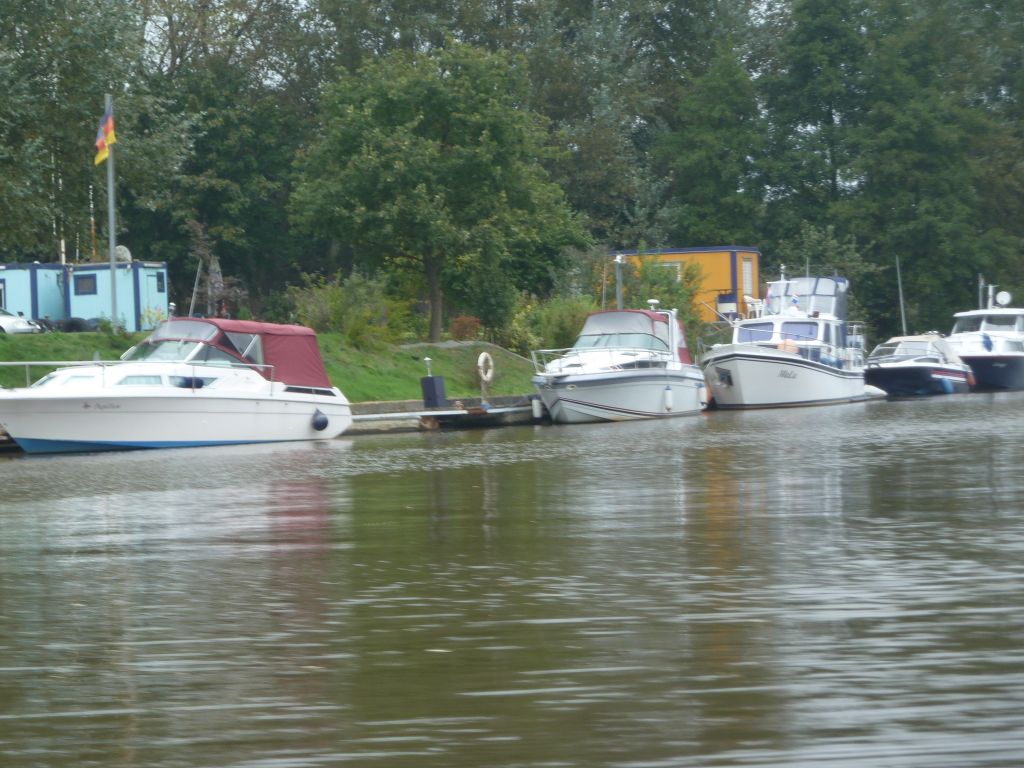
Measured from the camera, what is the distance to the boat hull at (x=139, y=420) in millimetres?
28938

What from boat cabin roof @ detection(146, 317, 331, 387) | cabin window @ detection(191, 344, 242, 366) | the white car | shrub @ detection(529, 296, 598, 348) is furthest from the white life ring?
the white car

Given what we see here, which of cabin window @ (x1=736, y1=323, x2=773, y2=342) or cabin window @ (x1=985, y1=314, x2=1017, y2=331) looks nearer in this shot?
cabin window @ (x1=736, y1=323, x2=773, y2=342)

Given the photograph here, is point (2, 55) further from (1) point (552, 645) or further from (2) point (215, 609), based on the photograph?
(1) point (552, 645)

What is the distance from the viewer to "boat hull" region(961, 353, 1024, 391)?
55.9m

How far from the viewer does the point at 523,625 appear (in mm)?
9266

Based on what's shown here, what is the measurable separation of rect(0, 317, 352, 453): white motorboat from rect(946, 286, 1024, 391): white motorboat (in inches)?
1184

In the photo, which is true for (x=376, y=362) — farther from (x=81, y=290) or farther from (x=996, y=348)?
(x=996, y=348)

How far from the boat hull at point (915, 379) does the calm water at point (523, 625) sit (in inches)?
1307

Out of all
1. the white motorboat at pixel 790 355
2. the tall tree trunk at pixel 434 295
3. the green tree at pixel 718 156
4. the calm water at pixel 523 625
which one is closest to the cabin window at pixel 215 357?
the calm water at pixel 523 625

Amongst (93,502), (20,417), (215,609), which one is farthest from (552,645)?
(20,417)

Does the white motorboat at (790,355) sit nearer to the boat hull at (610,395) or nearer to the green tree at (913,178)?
the boat hull at (610,395)

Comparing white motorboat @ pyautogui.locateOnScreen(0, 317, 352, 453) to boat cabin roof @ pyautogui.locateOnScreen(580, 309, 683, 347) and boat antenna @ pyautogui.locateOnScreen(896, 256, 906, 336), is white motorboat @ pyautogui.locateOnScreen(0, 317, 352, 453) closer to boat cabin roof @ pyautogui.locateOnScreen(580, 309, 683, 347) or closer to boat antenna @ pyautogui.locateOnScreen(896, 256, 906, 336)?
boat cabin roof @ pyautogui.locateOnScreen(580, 309, 683, 347)

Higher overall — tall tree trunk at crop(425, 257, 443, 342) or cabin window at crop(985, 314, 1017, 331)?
tall tree trunk at crop(425, 257, 443, 342)

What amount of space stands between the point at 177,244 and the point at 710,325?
21.4 meters
